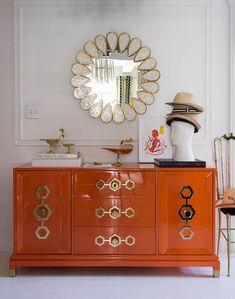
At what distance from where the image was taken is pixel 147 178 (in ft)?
10.5

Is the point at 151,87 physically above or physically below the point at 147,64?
below

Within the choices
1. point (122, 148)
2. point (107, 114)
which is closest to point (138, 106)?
point (107, 114)

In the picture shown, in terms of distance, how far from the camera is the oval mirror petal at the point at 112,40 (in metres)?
3.73

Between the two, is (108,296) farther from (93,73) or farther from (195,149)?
(93,73)

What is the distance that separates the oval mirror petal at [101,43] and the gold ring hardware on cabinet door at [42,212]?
1321 millimetres

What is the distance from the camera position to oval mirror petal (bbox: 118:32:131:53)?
3.73m

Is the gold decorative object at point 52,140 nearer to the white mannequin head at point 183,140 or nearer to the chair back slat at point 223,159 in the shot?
the white mannequin head at point 183,140

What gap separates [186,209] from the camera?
3.18 m

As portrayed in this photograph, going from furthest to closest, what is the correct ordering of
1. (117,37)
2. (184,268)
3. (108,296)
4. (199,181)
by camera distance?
(117,37)
(184,268)
(199,181)
(108,296)

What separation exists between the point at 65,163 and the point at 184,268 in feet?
4.18

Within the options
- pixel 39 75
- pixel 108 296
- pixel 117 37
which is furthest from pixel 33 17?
pixel 108 296

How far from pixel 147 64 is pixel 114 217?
4.54 ft

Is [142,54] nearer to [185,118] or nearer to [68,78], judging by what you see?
[68,78]

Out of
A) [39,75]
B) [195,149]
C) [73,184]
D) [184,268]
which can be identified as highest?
[39,75]
